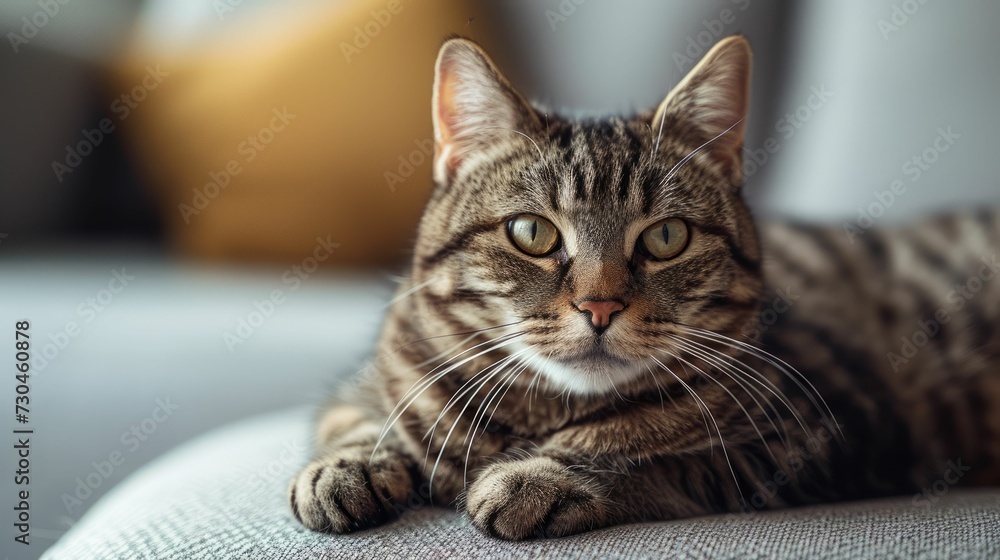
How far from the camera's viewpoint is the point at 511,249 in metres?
0.81

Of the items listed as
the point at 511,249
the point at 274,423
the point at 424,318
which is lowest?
the point at 274,423

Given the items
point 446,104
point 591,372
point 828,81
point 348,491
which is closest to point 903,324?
point 828,81

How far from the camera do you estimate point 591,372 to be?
30.1 inches

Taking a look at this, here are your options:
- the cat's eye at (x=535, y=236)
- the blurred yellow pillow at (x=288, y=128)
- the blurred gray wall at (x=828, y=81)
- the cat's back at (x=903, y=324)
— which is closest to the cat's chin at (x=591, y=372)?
the cat's eye at (x=535, y=236)

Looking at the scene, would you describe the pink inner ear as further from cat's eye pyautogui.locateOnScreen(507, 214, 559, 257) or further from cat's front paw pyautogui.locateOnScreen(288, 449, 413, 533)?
cat's front paw pyautogui.locateOnScreen(288, 449, 413, 533)

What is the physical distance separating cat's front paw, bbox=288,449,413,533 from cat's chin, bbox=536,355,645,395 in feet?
0.69

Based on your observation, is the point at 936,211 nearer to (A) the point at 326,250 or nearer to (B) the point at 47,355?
(A) the point at 326,250

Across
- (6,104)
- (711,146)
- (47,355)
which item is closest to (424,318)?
(711,146)

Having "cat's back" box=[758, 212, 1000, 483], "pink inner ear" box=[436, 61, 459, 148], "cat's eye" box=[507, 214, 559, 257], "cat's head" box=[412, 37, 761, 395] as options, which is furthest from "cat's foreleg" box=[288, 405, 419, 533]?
"cat's back" box=[758, 212, 1000, 483]

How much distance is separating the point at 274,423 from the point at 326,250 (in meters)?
0.72

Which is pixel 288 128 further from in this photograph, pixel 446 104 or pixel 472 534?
pixel 472 534

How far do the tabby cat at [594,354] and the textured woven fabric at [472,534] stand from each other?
0.03 meters

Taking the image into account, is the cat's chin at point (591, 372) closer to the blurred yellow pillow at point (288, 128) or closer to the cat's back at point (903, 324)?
the cat's back at point (903, 324)

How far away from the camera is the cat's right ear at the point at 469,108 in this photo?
0.83m
